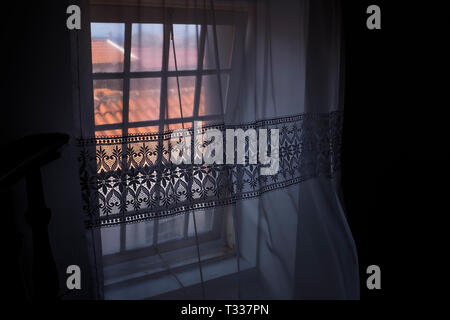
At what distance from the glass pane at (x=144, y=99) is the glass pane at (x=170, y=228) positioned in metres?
0.39

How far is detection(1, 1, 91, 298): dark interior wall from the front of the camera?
124 cm

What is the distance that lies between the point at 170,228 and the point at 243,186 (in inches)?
12.8

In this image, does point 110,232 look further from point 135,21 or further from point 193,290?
point 135,21

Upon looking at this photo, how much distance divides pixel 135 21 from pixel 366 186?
4.63 feet

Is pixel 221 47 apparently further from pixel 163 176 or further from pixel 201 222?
pixel 201 222

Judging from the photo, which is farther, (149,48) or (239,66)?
(239,66)

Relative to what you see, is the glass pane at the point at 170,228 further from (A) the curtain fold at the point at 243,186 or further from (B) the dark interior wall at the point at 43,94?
(B) the dark interior wall at the point at 43,94

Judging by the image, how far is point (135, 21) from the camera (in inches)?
49.6

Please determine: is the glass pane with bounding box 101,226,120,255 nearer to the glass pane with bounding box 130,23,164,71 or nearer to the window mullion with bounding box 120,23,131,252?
the window mullion with bounding box 120,23,131,252

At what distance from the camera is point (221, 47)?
4.76 ft

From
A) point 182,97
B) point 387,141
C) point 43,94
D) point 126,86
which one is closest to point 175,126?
point 182,97

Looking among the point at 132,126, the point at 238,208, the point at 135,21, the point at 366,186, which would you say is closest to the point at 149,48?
the point at 135,21

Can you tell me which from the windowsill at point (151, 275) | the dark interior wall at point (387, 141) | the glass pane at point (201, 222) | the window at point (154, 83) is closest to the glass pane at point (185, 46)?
the window at point (154, 83)

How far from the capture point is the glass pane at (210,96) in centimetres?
141
